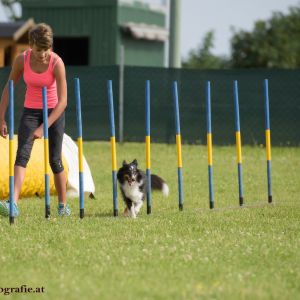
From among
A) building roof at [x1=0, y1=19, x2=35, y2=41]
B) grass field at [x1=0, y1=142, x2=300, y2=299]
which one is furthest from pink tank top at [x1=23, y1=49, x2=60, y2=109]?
building roof at [x1=0, y1=19, x2=35, y2=41]

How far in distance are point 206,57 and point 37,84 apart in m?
29.5

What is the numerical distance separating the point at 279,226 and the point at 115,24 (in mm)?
19172

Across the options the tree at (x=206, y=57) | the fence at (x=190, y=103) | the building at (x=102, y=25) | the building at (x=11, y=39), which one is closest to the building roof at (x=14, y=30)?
the building at (x=11, y=39)

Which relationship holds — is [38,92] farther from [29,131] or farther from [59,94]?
[29,131]

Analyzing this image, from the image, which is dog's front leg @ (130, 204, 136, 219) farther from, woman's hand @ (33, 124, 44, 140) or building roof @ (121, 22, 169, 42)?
building roof @ (121, 22, 169, 42)

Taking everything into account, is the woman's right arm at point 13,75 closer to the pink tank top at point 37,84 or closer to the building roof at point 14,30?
the pink tank top at point 37,84

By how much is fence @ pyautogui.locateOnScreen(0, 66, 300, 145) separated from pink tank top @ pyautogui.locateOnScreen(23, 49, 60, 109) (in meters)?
9.02

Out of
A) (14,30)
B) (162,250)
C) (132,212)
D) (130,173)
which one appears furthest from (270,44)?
(162,250)

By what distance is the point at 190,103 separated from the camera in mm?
18625

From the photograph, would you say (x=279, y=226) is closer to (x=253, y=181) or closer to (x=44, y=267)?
(x=44, y=267)

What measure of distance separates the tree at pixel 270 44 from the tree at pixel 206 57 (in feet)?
2.02

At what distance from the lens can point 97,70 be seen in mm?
18719

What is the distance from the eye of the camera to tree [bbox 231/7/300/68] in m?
36.7

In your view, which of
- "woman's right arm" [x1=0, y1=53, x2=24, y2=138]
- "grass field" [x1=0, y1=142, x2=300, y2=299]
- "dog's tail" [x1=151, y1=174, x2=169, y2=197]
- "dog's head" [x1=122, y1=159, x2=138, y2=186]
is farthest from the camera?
"dog's tail" [x1=151, y1=174, x2=169, y2=197]
